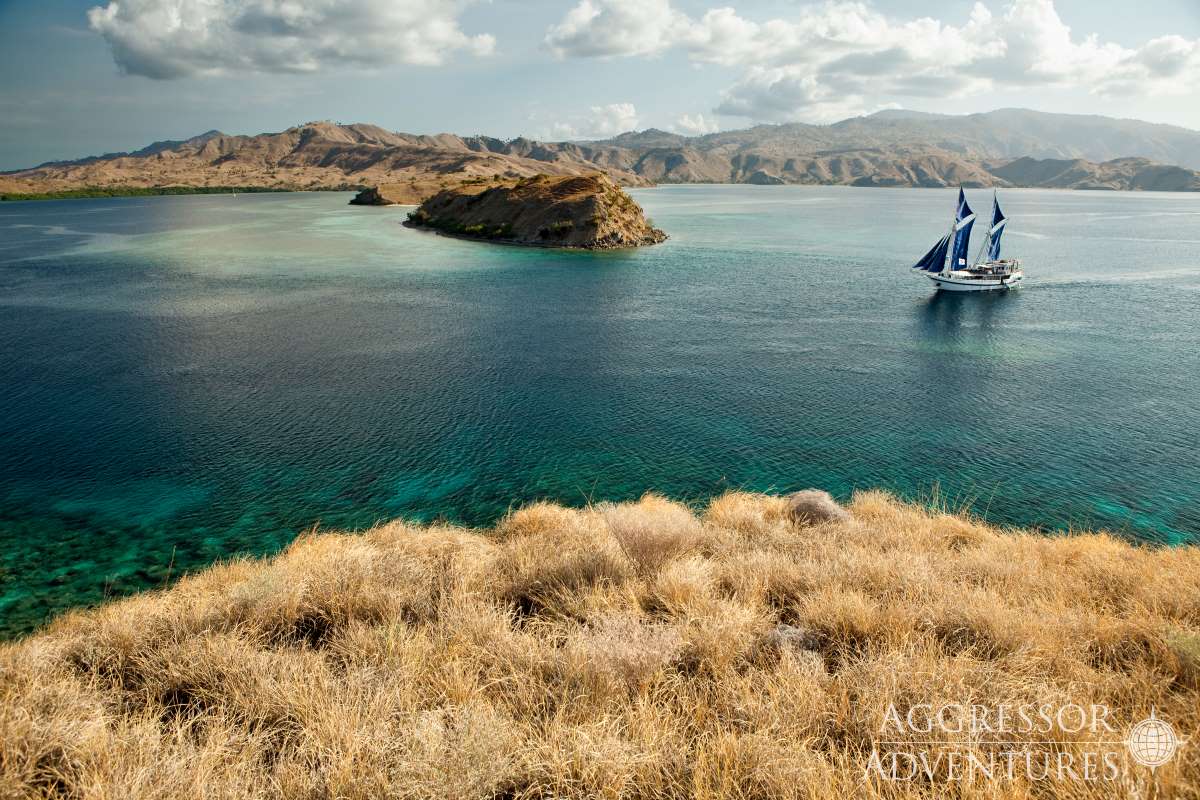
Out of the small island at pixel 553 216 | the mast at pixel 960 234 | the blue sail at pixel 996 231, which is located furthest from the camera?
the small island at pixel 553 216

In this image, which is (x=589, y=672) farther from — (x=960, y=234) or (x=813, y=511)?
(x=960, y=234)

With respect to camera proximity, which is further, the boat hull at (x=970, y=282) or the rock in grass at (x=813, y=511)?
the boat hull at (x=970, y=282)

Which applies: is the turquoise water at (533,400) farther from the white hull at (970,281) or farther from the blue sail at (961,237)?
the blue sail at (961,237)

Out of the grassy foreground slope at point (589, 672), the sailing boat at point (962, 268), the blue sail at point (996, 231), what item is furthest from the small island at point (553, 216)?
the grassy foreground slope at point (589, 672)

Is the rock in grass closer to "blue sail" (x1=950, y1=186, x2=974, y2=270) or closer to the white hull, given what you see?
the white hull

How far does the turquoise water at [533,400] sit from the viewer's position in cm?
2162

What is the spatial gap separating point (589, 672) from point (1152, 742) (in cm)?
602

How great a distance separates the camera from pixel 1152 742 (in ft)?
20.2

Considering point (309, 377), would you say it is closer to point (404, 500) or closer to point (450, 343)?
point (450, 343)

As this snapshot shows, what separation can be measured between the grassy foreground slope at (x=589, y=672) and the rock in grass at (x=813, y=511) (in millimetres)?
3573

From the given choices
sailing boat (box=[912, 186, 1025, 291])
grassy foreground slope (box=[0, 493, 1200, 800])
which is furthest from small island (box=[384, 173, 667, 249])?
grassy foreground slope (box=[0, 493, 1200, 800])

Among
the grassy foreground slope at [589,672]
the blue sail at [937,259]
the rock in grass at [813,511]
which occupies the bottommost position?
the rock in grass at [813,511]

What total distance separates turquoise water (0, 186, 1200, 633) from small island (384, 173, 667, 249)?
25.7m

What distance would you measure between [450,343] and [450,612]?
34296 millimetres
